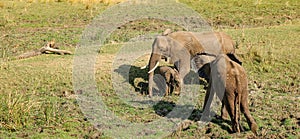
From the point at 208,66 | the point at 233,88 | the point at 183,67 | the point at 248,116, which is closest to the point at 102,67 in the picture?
the point at 183,67

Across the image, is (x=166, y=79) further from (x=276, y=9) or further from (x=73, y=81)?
(x=276, y=9)

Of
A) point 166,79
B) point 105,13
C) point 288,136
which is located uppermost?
point 105,13

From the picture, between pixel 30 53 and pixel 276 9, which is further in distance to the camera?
pixel 276 9

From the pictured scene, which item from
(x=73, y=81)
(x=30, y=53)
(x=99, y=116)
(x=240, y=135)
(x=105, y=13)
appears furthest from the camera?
(x=105, y=13)

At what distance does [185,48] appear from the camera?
1057 cm

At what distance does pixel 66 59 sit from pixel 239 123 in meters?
5.62

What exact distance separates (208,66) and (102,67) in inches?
119

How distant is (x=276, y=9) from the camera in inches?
757

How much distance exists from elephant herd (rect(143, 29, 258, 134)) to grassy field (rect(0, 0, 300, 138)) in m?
0.36

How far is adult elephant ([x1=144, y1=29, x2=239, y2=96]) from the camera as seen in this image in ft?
31.5

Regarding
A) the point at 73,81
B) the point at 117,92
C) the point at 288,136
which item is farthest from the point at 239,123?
the point at 73,81

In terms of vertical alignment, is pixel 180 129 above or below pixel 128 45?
below

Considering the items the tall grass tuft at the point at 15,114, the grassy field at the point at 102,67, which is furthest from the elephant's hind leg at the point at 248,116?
the tall grass tuft at the point at 15,114

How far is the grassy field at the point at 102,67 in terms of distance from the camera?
757 cm
